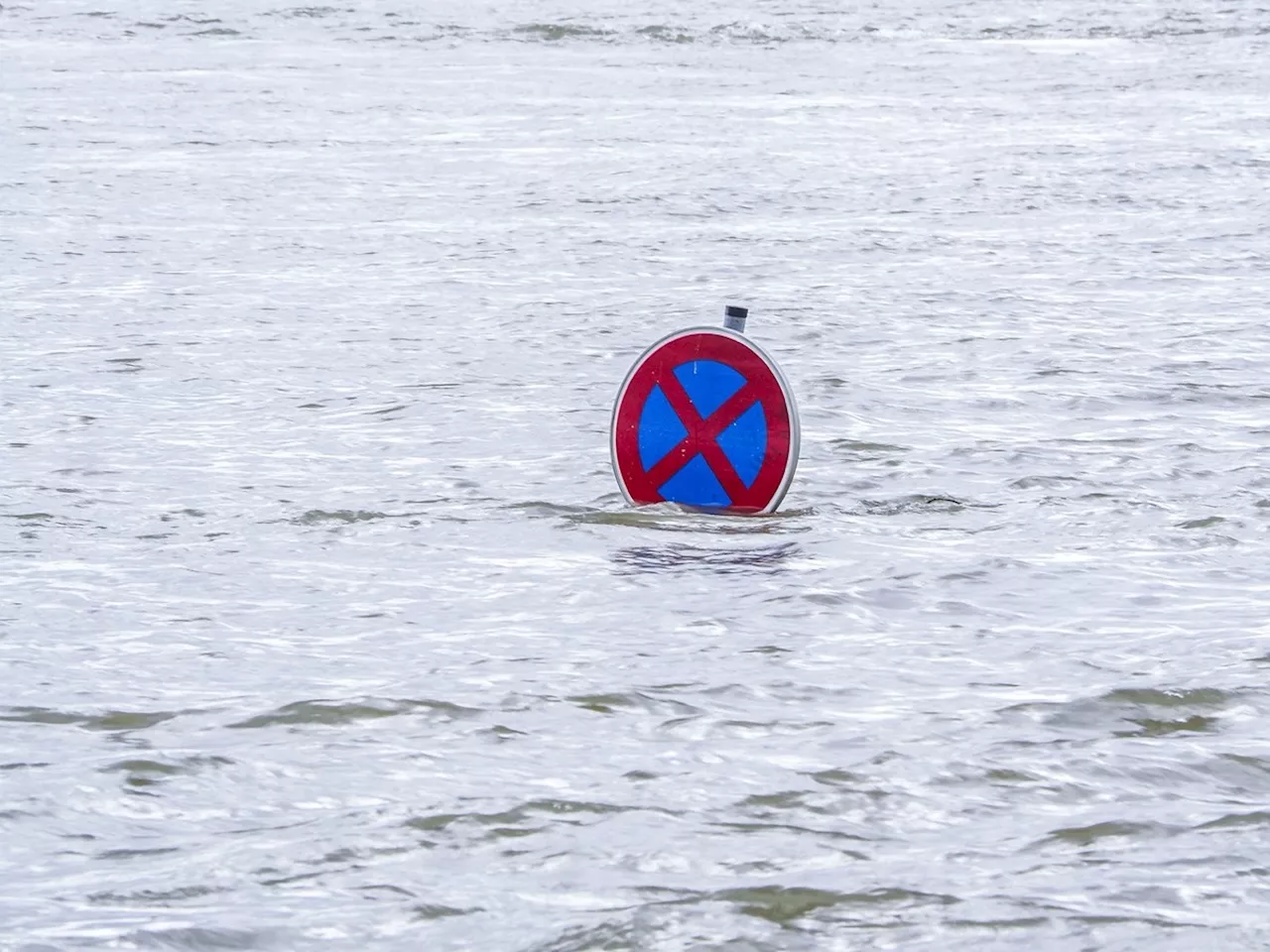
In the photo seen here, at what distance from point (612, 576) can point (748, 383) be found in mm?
753

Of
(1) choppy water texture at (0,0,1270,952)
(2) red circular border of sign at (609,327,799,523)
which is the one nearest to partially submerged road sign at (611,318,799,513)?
(2) red circular border of sign at (609,327,799,523)

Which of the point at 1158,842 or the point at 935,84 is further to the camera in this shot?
the point at 935,84

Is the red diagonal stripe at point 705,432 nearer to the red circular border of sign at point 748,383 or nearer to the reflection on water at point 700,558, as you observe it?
the red circular border of sign at point 748,383

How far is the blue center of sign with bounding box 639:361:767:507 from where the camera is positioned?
6980 millimetres

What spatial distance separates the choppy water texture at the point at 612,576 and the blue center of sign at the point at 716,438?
0.44ft

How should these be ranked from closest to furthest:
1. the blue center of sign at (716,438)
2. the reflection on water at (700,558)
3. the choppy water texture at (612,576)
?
the choppy water texture at (612,576), the reflection on water at (700,558), the blue center of sign at (716,438)

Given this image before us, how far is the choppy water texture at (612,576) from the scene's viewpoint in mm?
4336

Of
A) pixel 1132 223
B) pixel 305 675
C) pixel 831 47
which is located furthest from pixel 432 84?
pixel 305 675

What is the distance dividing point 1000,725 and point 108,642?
7.86ft

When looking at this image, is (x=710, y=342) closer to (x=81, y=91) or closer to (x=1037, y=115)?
(x=1037, y=115)

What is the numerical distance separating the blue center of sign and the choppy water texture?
Result: 13cm

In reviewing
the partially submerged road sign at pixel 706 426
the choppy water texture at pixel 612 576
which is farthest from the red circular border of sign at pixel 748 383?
the choppy water texture at pixel 612 576

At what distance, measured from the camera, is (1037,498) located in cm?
793

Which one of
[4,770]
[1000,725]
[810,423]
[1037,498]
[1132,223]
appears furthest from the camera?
[1132,223]
